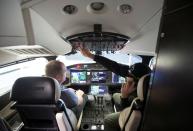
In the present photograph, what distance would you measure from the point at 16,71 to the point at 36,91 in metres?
0.96

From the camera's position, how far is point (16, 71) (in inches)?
127

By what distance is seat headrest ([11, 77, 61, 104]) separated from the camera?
7.68 ft

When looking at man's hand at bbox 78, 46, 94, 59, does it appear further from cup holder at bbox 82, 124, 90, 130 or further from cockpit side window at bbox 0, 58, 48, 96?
cup holder at bbox 82, 124, 90, 130

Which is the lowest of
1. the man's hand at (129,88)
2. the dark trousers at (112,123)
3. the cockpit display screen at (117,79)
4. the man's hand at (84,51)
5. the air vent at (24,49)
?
the dark trousers at (112,123)

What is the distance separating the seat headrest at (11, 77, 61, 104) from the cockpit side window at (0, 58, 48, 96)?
333 mm

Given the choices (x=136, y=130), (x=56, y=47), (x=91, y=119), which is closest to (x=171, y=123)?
(x=56, y=47)

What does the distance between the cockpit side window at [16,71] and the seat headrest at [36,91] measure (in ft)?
1.09

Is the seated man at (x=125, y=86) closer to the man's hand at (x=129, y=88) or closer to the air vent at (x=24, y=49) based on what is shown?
the man's hand at (x=129, y=88)

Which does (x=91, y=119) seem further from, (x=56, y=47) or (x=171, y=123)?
(x=171, y=123)

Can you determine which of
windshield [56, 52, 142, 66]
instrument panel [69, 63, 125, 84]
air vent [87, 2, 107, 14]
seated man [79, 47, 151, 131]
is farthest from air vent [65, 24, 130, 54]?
windshield [56, 52, 142, 66]

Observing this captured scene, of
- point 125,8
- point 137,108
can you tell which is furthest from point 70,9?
point 137,108

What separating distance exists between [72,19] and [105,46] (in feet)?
1.40

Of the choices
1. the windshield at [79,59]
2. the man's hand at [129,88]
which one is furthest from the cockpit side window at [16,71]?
the man's hand at [129,88]

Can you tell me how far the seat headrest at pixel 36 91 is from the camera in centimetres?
234
